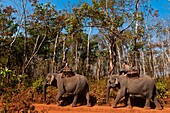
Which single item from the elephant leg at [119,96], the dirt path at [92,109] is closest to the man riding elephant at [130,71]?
the elephant leg at [119,96]

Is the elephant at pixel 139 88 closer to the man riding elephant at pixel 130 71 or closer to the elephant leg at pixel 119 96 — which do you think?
the elephant leg at pixel 119 96

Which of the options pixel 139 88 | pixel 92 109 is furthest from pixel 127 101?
pixel 92 109

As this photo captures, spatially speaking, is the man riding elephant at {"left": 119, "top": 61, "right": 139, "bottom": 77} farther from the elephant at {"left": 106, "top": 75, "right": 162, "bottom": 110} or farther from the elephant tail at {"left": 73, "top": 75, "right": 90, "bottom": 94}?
the elephant tail at {"left": 73, "top": 75, "right": 90, "bottom": 94}

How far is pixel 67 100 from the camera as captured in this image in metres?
11.0

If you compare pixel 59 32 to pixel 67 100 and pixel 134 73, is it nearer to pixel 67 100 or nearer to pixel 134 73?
pixel 67 100

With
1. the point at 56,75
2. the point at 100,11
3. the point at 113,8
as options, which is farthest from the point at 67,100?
the point at 113,8

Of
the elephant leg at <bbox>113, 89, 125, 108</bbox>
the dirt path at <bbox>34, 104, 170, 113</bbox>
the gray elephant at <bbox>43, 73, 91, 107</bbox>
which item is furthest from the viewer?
the gray elephant at <bbox>43, 73, 91, 107</bbox>

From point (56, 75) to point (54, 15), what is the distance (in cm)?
899

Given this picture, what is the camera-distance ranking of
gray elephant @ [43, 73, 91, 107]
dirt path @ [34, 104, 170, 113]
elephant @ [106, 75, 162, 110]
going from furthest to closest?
gray elephant @ [43, 73, 91, 107] < elephant @ [106, 75, 162, 110] < dirt path @ [34, 104, 170, 113]

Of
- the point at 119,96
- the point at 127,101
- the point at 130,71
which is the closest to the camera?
the point at 119,96

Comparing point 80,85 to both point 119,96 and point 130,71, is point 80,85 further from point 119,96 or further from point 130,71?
point 130,71

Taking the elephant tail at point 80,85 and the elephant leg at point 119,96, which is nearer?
the elephant leg at point 119,96

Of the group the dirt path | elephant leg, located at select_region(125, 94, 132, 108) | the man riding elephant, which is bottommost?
the dirt path

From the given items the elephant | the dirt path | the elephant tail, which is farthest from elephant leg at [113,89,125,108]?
the elephant tail
